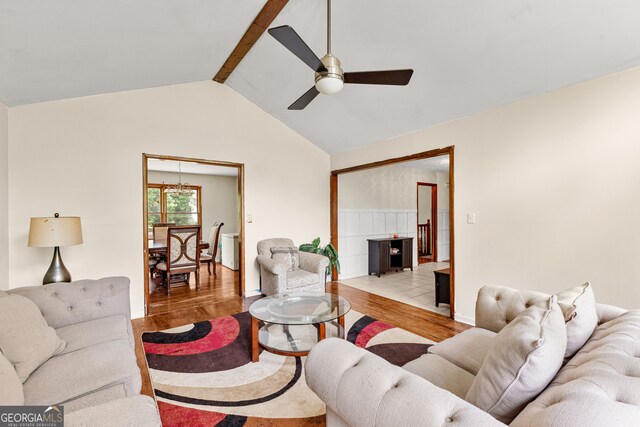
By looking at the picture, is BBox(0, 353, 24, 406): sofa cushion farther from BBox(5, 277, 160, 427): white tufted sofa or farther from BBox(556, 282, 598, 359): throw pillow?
BBox(556, 282, 598, 359): throw pillow

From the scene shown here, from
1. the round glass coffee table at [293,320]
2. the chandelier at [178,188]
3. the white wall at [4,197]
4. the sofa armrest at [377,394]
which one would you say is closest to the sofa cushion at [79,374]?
the round glass coffee table at [293,320]

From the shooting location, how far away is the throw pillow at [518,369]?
0.90 m

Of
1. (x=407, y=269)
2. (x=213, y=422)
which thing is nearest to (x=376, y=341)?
(x=213, y=422)

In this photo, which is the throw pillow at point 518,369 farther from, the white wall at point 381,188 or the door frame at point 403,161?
the white wall at point 381,188

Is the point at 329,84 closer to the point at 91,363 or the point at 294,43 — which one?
the point at 294,43

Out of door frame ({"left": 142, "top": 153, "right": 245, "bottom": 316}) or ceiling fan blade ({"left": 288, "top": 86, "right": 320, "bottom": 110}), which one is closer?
ceiling fan blade ({"left": 288, "top": 86, "right": 320, "bottom": 110})

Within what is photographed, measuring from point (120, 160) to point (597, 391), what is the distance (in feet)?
14.4

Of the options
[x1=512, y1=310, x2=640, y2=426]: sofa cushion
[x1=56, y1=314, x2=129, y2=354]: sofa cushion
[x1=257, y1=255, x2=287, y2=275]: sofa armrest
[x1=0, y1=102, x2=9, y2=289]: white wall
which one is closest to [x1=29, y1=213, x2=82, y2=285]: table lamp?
[x1=0, y1=102, x2=9, y2=289]: white wall

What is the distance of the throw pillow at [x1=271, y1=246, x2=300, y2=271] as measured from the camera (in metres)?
4.38

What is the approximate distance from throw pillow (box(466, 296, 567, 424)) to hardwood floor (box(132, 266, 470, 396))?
2.05 m

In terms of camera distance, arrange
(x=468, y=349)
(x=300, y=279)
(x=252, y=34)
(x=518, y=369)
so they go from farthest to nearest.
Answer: (x=300, y=279), (x=252, y=34), (x=468, y=349), (x=518, y=369)

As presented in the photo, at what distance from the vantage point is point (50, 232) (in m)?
2.69

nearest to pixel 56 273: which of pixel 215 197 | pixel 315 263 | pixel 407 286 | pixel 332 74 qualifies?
pixel 315 263

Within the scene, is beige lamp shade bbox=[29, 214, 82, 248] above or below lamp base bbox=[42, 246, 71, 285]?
above
